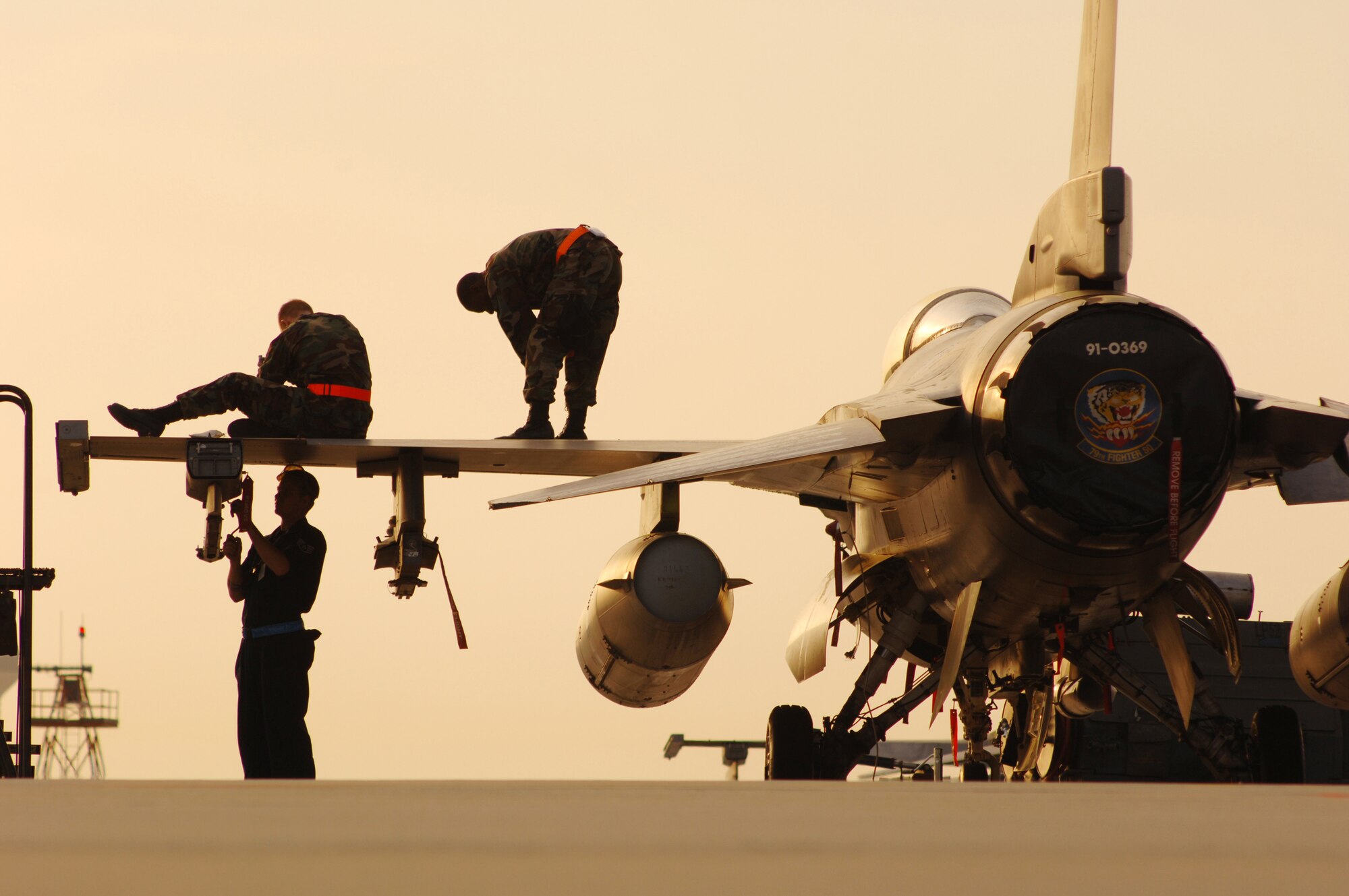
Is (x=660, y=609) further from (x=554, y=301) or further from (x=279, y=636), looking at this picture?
(x=279, y=636)

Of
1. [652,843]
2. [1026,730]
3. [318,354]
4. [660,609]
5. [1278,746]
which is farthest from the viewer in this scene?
[1026,730]

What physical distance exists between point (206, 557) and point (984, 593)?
5100mm

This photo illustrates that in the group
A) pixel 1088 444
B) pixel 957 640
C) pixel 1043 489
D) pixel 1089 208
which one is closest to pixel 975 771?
pixel 957 640

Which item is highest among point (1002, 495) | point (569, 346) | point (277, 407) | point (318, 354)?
point (569, 346)

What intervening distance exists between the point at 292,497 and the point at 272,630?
84cm

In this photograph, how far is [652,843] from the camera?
235 centimetres

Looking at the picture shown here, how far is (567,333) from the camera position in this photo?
1285 centimetres

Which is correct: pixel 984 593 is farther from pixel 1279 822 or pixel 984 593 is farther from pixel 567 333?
pixel 1279 822

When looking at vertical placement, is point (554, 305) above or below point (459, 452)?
above

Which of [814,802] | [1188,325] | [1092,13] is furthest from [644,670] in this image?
[814,802]

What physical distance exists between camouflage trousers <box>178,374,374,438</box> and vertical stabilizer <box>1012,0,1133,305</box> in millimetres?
4714

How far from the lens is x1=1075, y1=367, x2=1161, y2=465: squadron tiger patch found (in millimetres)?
8883

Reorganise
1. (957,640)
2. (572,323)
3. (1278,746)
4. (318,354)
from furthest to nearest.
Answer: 1. (572,323)
2. (318,354)
3. (1278,746)
4. (957,640)

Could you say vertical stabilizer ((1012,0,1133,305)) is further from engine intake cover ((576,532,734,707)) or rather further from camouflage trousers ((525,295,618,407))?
camouflage trousers ((525,295,618,407))
